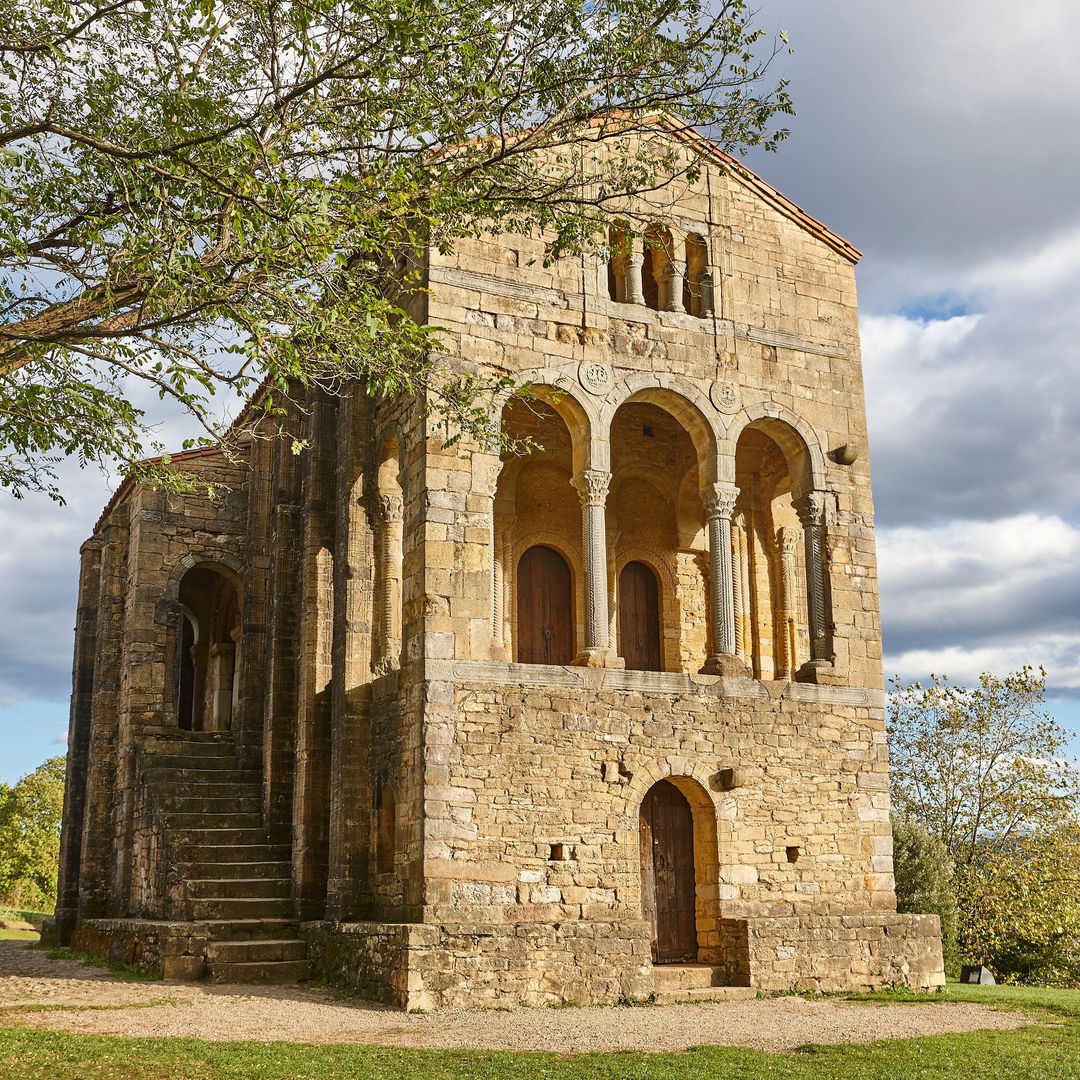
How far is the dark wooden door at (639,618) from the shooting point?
1855cm

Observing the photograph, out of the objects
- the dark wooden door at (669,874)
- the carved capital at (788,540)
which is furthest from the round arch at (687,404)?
the dark wooden door at (669,874)

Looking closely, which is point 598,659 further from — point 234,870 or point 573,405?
point 234,870

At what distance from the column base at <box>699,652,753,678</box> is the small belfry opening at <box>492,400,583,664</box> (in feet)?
9.35

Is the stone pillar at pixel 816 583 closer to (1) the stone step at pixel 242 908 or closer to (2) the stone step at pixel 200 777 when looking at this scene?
(1) the stone step at pixel 242 908

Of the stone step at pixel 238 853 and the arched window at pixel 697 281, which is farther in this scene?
the stone step at pixel 238 853

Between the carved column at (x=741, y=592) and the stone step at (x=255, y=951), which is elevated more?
the carved column at (x=741, y=592)

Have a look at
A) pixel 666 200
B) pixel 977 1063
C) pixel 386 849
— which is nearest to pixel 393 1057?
pixel 977 1063

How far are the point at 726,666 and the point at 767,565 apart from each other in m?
3.61

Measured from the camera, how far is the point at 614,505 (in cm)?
1884

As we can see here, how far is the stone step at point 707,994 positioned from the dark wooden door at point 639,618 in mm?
5436

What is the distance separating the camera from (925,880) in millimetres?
20609

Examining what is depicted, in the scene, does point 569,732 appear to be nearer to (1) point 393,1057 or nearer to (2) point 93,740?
(1) point 393,1057

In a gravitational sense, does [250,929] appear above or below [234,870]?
below

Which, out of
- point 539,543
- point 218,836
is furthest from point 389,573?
point 218,836
